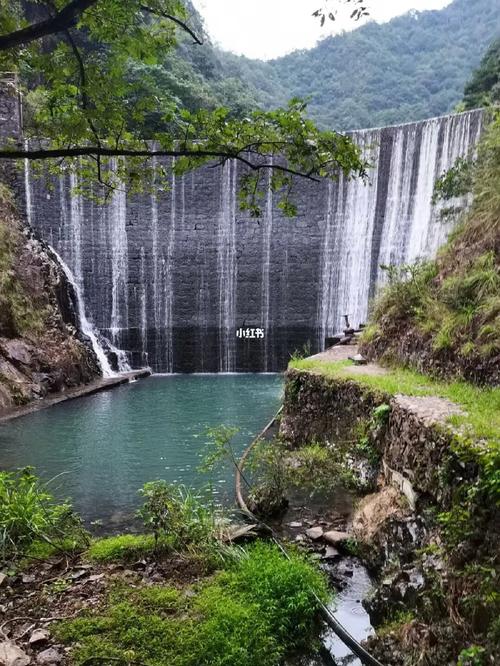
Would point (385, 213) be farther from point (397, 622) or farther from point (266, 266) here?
point (397, 622)

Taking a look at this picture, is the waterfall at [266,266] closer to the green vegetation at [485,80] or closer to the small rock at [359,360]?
the green vegetation at [485,80]

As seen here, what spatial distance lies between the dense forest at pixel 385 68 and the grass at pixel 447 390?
3524cm

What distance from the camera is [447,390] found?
16.8ft

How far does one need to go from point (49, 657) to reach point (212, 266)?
14478 millimetres

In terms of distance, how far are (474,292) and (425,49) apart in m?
50.6

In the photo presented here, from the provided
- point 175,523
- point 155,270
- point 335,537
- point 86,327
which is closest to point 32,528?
point 175,523

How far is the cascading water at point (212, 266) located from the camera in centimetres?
1625

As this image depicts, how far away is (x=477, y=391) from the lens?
16.2 feet

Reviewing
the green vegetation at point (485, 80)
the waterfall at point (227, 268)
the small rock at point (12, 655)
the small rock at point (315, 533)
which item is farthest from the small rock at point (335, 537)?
the green vegetation at point (485, 80)

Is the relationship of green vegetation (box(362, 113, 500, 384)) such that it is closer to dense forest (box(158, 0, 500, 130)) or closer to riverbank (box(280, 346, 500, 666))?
riverbank (box(280, 346, 500, 666))

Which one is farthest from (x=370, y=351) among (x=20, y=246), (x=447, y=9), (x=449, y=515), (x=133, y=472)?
(x=447, y=9)

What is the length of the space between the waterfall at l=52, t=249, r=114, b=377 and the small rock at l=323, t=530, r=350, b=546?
1130 centimetres

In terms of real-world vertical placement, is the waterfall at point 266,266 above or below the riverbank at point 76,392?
above

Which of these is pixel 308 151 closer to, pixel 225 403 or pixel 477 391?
pixel 477 391
